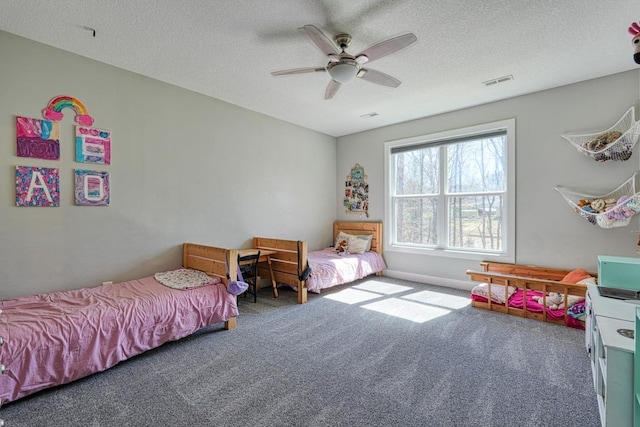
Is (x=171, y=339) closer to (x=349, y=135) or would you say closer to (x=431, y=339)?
(x=431, y=339)

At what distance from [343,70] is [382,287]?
10.3ft

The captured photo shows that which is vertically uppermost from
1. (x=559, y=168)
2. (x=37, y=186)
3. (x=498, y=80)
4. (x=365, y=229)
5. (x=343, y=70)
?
(x=498, y=80)

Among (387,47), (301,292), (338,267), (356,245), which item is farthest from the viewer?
(356,245)

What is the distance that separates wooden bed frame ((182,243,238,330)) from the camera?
292 centimetres

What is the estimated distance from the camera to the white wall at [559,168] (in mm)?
3166

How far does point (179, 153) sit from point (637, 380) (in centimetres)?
402

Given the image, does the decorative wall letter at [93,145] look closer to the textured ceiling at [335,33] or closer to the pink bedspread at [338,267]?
the textured ceiling at [335,33]

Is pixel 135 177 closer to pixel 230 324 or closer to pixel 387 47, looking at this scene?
pixel 230 324

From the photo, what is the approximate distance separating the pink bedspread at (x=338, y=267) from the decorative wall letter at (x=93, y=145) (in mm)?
2644

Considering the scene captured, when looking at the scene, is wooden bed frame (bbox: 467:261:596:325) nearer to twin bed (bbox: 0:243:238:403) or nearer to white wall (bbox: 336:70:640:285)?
white wall (bbox: 336:70:640:285)

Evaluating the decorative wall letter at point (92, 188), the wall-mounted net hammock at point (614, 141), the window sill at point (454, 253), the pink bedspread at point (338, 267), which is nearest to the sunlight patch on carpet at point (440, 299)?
the window sill at point (454, 253)

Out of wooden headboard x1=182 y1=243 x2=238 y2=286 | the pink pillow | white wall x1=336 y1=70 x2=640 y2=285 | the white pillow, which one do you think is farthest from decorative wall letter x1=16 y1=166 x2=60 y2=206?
the pink pillow

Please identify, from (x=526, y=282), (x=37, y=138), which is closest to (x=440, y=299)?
(x=526, y=282)

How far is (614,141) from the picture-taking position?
9.90 ft
